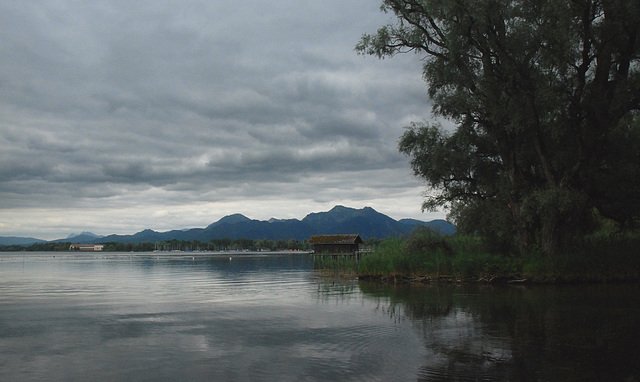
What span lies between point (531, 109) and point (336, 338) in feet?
63.8

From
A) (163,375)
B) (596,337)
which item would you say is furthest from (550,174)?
(163,375)

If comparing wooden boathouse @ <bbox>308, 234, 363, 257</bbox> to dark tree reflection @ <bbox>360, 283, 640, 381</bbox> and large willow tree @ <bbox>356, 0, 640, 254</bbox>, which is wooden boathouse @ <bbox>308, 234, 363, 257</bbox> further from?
dark tree reflection @ <bbox>360, 283, 640, 381</bbox>

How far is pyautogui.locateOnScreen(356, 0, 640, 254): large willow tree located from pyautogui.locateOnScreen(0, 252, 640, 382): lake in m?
6.51

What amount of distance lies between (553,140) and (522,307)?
1452 cm

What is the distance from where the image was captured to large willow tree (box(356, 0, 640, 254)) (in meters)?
26.4

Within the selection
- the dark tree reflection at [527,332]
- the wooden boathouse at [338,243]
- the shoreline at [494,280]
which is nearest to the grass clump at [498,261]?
the shoreline at [494,280]

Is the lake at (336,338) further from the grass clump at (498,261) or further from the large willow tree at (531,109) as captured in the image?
the large willow tree at (531,109)

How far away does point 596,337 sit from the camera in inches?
→ 521

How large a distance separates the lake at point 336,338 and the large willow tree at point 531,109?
651cm

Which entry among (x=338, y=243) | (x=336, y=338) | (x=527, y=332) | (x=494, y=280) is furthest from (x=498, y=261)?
(x=338, y=243)

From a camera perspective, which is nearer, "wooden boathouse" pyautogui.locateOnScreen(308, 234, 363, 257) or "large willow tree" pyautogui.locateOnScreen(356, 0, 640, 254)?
"large willow tree" pyautogui.locateOnScreen(356, 0, 640, 254)

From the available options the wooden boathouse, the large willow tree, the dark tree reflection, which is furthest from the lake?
the wooden boathouse

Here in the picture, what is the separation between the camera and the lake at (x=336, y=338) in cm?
1030

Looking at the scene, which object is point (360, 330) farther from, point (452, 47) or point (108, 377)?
point (452, 47)
